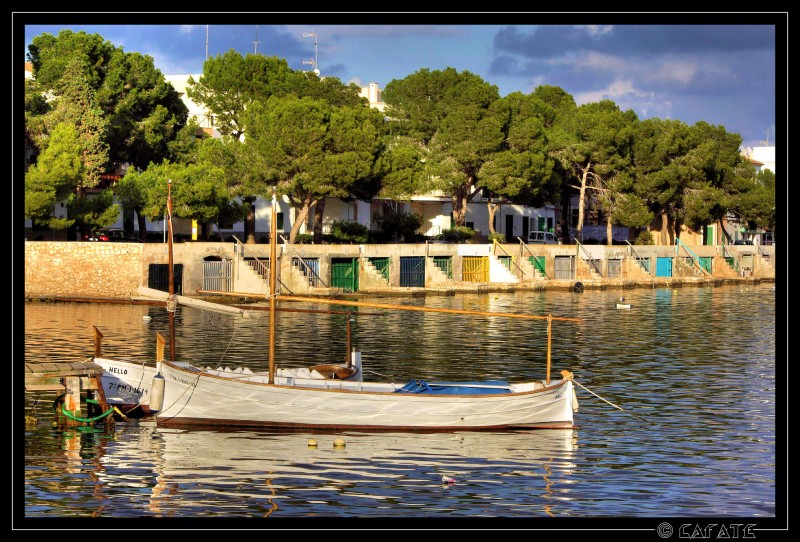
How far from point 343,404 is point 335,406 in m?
0.24

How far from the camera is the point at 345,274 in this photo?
289 ft

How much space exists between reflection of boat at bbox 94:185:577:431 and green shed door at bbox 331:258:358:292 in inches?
2108

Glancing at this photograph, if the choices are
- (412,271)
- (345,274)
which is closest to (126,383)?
(345,274)

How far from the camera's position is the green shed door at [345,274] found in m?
87.2

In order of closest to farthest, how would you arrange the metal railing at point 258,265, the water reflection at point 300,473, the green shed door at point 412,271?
the water reflection at point 300,473, the metal railing at point 258,265, the green shed door at point 412,271

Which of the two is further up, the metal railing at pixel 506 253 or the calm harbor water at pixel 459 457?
the metal railing at pixel 506 253

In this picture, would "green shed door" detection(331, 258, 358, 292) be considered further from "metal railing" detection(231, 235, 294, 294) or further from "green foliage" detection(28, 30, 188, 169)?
"green foliage" detection(28, 30, 188, 169)

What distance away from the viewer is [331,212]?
11244 cm

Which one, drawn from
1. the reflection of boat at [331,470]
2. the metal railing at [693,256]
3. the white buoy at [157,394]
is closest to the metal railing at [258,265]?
the reflection of boat at [331,470]

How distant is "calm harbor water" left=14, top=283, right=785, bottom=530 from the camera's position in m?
25.0

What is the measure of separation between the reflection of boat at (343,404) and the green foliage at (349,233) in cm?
6721

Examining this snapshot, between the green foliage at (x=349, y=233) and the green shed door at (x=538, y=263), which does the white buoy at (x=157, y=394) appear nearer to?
the green foliage at (x=349, y=233)
